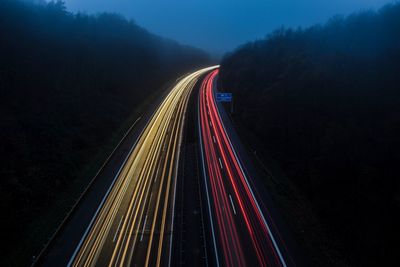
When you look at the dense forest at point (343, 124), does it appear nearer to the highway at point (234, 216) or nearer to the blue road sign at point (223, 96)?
the blue road sign at point (223, 96)

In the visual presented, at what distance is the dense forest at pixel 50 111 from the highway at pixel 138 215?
3.02 meters

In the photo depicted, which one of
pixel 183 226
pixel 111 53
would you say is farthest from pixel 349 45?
pixel 111 53

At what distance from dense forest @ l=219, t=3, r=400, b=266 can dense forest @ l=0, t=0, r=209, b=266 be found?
69.7 feet

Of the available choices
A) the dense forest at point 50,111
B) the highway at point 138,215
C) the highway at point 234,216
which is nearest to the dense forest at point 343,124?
the highway at point 234,216

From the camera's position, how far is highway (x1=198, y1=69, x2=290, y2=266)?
17672mm

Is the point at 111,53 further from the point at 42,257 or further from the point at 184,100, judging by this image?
the point at 42,257

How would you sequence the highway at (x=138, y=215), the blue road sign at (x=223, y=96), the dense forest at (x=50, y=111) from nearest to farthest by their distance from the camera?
1. the highway at (x=138, y=215)
2. the dense forest at (x=50, y=111)
3. the blue road sign at (x=223, y=96)

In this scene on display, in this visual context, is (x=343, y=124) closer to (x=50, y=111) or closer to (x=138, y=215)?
(x=138, y=215)

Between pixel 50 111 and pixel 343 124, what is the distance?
3213 cm

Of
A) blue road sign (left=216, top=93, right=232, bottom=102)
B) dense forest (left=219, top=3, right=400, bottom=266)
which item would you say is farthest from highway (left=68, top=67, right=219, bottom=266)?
blue road sign (left=216, top=93, right=232, bottom=102)

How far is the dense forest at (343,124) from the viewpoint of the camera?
21875 millimetres

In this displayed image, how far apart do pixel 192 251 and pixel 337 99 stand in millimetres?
24385

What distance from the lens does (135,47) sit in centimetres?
8394

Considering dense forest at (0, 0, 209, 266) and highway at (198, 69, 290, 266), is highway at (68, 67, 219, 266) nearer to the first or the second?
dense forest at (0, 0, 209, 266)
